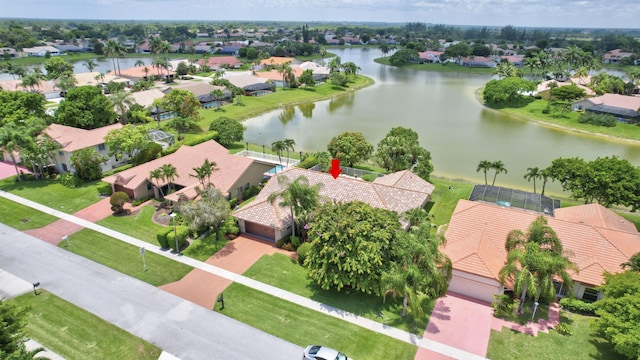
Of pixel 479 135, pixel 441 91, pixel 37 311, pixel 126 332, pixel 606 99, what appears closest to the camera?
pixel 126 332

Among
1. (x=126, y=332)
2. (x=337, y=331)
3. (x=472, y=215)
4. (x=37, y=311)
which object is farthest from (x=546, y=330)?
(x=37, y=311)

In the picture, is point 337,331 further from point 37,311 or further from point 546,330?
point 37,311

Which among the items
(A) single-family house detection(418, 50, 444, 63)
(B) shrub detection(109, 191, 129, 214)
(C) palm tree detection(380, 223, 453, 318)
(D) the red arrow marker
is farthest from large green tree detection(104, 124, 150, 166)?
(A) single-family house detection(418, 50, 444, 63)

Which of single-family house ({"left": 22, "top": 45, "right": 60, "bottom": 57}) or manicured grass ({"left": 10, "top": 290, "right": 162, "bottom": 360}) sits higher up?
single-family house ({"left": 22, "top": 45, "right": 60, "bottom": 57})

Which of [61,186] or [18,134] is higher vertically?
[18,134]

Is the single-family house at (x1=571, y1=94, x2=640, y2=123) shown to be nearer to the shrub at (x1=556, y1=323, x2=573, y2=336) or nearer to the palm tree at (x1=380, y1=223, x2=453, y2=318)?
the shrub at (x1=556, y1=323, x2=573, y2=336)

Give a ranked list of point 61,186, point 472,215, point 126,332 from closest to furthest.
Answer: point 126,332 → point 472,215 → point 61,186
